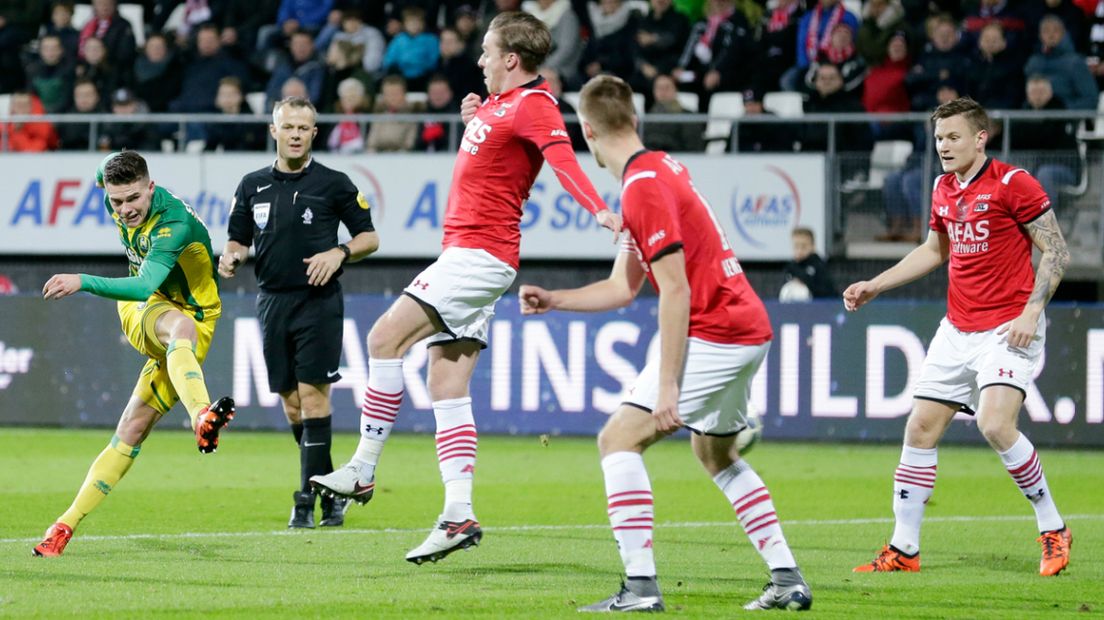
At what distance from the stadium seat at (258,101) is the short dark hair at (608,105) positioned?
45.9 feet

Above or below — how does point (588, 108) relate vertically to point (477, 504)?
above

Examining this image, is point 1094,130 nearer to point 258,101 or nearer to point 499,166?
point 258,101

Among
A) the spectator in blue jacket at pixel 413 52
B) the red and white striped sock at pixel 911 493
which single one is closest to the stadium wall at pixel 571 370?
the spectator in blue jacket at pixel 413 52

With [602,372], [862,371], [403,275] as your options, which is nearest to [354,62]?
[403,275]

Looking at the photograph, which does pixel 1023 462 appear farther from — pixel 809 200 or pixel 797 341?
pixel 809 200

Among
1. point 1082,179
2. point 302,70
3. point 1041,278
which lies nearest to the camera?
point 1041,278

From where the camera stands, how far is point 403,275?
17562 mm

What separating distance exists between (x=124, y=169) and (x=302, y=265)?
1763 millimetres

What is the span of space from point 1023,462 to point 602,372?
305 inches

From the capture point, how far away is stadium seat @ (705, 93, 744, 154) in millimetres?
16875

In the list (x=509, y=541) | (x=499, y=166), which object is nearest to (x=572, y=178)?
(x=499, y=166)

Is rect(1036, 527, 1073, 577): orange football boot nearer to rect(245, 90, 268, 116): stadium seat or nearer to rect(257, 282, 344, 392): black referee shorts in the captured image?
rect(257, 282, 344, 392): black referee shorts

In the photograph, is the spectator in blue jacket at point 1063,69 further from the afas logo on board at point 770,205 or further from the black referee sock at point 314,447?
the black referee sock at point 314,447

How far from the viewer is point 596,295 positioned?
243 inches
